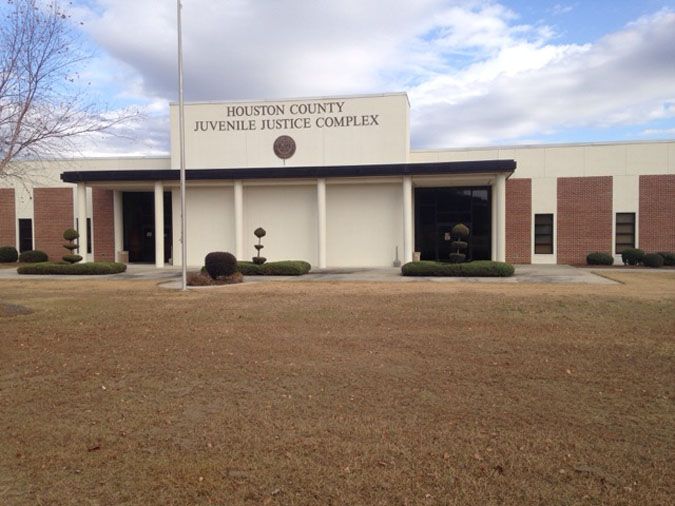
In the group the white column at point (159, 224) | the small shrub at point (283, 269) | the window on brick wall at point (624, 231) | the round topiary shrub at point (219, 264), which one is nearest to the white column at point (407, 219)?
the small shrub at point (283, 269)

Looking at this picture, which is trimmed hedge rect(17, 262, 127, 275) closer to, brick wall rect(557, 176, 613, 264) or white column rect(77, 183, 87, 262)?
white column rect(77, 183, 87, 262)

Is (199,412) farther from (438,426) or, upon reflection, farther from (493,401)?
(493,401)

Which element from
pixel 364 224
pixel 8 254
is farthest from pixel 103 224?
pixel 364 224

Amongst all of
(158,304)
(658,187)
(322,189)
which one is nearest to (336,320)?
(158,304)

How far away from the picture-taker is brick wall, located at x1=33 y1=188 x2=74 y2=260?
3362cm

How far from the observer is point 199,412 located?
564 centimetres

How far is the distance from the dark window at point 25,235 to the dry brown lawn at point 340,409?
85.3 ft

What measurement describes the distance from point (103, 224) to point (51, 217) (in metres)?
4.08

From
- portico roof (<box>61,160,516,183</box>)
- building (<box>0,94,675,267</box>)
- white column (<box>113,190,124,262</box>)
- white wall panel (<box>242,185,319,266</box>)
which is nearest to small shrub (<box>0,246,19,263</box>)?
white column (<box>113,190,124,262</box>)

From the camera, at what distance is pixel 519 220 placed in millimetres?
29984

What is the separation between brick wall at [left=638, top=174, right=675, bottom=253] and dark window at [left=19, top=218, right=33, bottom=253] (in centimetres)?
3545

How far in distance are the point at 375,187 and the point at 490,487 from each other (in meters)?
25.1

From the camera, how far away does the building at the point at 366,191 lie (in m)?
28.2

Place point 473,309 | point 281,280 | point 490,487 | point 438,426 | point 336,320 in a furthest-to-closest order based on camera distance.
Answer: point 281,280 → point 473,309 → point 336,320 → point 438,426 → point 490,487
